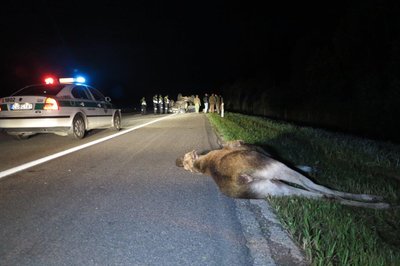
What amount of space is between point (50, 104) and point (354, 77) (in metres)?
10.8

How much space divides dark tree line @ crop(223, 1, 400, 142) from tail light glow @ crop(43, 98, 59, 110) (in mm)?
9208

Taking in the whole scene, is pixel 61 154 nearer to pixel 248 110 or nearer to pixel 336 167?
pixel 336 167

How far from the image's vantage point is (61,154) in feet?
28.7

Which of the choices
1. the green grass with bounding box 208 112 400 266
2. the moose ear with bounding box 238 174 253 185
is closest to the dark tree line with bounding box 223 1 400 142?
the green grass with bounding box 208 112 400 266

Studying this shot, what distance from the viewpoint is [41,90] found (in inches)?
446

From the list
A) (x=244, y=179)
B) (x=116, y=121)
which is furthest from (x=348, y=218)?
(x=116, y=121)

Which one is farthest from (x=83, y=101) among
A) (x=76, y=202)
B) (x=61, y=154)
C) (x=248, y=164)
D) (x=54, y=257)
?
(x=54, y=257)

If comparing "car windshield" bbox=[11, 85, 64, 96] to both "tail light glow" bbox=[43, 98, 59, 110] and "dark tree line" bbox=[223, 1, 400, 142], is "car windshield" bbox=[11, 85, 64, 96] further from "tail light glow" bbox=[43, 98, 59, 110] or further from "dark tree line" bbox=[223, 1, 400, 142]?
"dark tree line" bbox=[223, 1, 400, 142]

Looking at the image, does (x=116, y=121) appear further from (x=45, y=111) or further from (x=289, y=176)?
(x=289, y=176)

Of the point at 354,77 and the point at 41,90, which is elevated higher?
the point at 354,77

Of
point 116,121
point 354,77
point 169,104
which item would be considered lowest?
point 169,104

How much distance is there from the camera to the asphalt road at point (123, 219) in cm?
327

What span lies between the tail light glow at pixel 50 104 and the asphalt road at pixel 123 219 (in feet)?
12.4

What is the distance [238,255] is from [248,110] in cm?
3198
